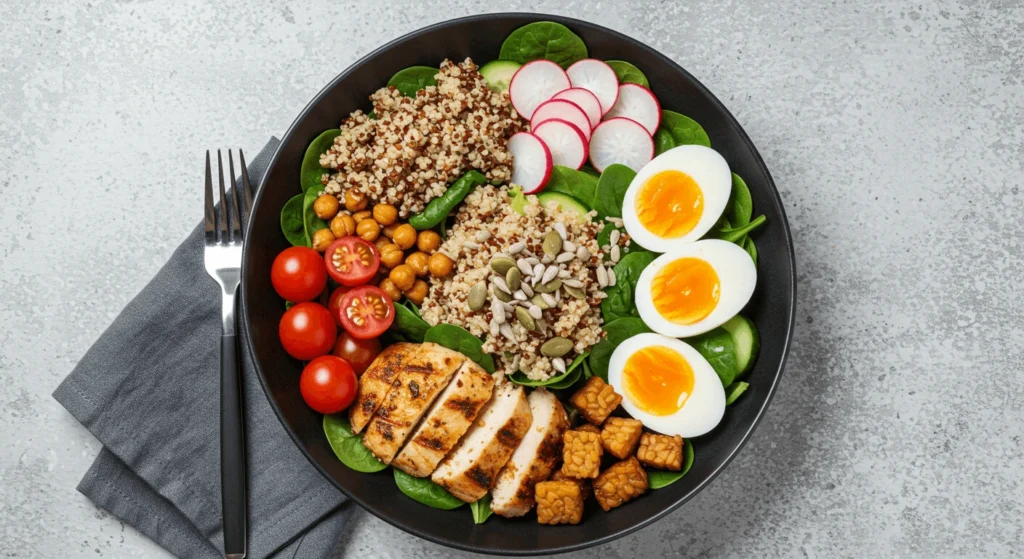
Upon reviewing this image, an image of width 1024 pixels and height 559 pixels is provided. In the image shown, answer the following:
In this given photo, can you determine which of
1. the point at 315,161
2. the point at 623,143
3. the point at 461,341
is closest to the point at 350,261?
the point at 315,161

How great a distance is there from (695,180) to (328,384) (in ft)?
5.27

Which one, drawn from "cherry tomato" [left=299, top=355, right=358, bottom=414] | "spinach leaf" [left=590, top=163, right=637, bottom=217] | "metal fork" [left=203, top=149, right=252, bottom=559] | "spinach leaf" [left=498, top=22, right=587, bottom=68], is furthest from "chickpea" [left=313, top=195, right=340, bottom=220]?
"spinach leaf" [left=590, top=163, right=637, bottom=217]

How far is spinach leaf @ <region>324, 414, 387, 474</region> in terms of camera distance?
2.86 meters

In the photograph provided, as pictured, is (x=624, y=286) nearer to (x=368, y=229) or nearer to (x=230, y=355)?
(x=368, y=229)

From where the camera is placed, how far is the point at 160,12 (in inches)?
126

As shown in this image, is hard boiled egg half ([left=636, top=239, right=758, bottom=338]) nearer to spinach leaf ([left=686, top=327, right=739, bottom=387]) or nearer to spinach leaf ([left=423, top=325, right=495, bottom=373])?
spinach leaf ([left=686, top=327, right=739, bottom=387])

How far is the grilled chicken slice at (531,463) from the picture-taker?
279cm

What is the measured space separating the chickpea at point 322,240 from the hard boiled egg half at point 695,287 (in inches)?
49.3

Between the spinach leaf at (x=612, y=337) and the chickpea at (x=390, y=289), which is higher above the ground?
the chickpea at (x=390, y=289)

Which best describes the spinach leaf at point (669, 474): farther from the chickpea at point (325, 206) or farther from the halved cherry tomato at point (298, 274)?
the chickpea at point (325, 206)

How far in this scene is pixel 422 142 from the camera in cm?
282

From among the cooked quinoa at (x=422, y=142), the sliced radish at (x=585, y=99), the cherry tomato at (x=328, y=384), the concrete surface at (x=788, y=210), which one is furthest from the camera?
the concrete surface at (x=788, y=210)

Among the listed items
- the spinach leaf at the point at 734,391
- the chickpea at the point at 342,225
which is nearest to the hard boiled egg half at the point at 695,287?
the spinach leaf at the point at 734,391

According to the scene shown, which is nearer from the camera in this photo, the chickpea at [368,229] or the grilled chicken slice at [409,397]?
the grilled chicken slice at [409,397]
